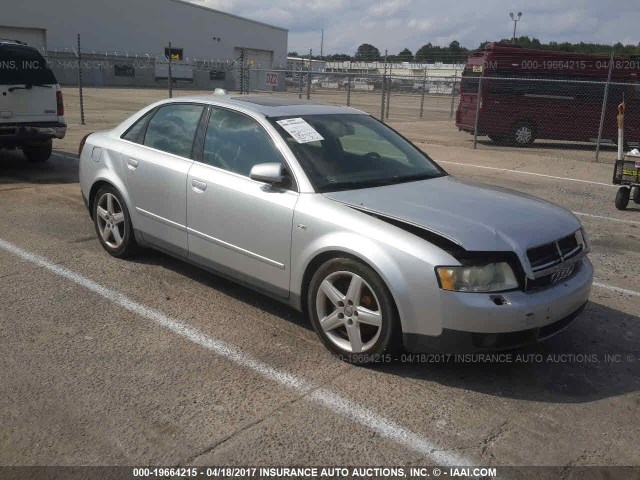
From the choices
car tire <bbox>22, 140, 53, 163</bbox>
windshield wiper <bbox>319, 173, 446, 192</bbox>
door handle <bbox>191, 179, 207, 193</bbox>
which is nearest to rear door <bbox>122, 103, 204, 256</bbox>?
door handle <bbox>191, 179, 207, 193</bbox>

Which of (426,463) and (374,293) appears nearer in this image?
(426,463)

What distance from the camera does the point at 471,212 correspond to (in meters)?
3.82

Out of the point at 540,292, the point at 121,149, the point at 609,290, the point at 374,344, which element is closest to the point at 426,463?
the point at 374,344

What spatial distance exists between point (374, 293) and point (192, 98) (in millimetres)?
2614

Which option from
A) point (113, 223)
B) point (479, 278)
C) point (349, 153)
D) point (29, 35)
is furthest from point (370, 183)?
point (29, 35)

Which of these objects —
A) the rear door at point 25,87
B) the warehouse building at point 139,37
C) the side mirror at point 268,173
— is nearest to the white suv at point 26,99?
the rear door at point 25,87

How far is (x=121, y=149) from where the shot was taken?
544 cm

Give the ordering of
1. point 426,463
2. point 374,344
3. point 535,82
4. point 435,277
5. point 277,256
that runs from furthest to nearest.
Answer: point 535,82, point 277,256, point 374,344, point 435,277, point 426,463

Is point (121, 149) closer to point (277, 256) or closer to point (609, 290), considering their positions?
point (277, 256)

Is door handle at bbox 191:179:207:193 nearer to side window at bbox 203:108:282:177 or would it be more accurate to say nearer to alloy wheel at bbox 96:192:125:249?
side window at bbox 203:108:282:177

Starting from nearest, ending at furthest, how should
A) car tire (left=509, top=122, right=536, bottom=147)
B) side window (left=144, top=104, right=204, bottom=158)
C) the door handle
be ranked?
the door handle < side window (left=144, top=104, right=204, bottom=158) < car tire (left=509, top=122, right=536, bottom=147)

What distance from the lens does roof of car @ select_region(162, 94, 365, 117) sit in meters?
4.65

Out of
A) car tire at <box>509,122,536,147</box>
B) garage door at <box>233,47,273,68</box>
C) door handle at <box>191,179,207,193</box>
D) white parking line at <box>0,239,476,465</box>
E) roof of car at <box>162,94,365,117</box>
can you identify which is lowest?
white parking line at <box>0,239,476,465</box>

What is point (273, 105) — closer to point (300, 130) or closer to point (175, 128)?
point (300, 130)
